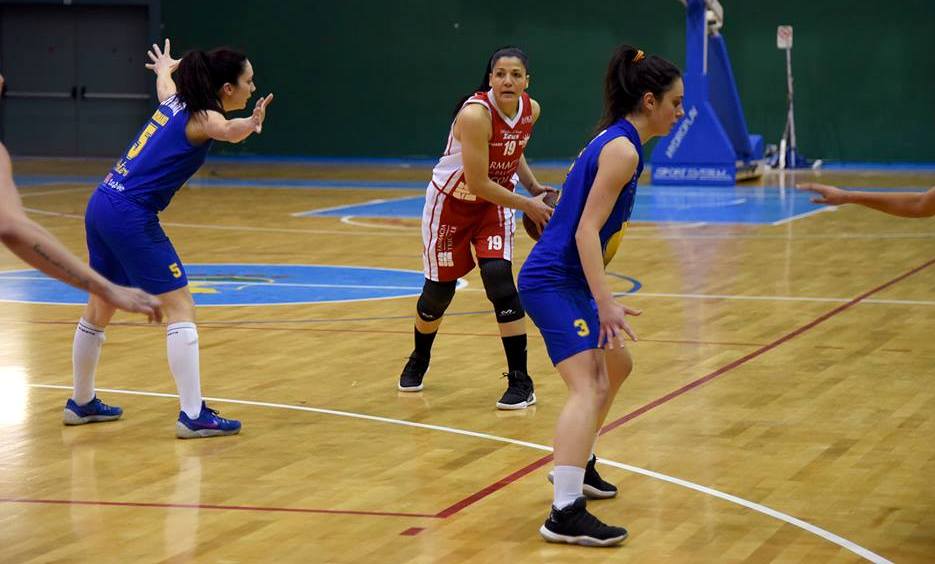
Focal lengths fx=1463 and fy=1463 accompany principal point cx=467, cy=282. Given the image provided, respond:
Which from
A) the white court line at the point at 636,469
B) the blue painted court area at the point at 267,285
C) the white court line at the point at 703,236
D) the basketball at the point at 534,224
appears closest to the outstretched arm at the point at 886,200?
the white court line at the point at 636,469

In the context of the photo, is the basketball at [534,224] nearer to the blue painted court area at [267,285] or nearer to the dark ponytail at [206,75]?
the dark ponytail at [206,75]

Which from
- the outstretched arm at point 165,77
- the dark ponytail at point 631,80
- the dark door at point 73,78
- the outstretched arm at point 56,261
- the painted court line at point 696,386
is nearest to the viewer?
the outstretched arm at point 56,261

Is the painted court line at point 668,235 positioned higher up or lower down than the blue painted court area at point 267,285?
lower down

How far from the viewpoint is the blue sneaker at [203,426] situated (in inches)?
251

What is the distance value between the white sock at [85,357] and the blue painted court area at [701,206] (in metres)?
10.9

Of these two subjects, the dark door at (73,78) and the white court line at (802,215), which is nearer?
the white court line at (802,215)

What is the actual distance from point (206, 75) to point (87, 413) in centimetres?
163

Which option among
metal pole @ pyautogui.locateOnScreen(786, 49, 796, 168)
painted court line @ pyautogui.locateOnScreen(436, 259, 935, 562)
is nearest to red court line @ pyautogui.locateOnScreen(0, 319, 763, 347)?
painted court line @ pyautogui.locateOnScreen(436, 259, 935, 562)

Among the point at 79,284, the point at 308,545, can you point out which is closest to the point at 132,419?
the point at 308,545

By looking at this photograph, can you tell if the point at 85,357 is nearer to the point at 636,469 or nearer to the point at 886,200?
the point at 636,469

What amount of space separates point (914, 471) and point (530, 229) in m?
1.88

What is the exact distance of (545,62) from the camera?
28719 millimetres

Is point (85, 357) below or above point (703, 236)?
above

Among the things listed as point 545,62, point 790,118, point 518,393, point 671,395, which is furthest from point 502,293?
A: point 545,62
